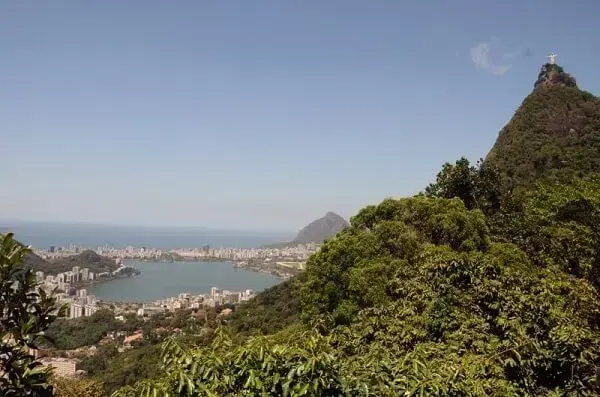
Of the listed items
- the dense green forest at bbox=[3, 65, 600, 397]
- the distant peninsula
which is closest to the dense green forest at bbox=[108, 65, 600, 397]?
the dense green forest at bbox=[3, 65, 600, 397]

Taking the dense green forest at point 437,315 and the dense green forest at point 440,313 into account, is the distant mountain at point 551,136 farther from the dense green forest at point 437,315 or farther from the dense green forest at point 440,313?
the dense green forest at point 440,313

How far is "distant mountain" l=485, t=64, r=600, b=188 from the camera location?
2570 centimetres

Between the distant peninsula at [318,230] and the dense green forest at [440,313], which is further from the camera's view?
the distant peninsula at [318,230]

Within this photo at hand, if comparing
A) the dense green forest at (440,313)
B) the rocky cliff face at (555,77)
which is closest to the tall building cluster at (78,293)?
the dense green forest at (440,313)

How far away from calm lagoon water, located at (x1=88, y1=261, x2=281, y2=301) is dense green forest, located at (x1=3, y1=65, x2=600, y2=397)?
189 ft

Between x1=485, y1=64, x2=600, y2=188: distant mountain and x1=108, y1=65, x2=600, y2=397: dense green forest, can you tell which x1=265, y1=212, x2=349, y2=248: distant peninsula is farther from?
x1=108, y1=65, x2=600, y2=397: dense green forest

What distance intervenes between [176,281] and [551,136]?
78.4m

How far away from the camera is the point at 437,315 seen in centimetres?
541

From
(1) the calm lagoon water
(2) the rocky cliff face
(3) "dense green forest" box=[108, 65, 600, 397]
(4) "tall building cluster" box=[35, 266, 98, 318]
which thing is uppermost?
(2) the rocky cliff face

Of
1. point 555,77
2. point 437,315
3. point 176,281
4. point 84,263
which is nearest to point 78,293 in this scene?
point 84,263

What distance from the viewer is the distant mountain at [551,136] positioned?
25.7 meters

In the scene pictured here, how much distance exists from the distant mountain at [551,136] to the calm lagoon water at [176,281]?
5442 centimetres

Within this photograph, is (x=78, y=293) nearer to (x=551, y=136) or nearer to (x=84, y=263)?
(x=84, y=263)

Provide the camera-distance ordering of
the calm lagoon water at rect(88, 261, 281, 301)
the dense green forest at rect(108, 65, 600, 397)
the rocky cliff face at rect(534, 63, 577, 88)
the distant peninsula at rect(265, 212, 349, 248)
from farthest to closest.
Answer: the distant peninsula at rect(265, 212, 349, 248), the calm lagoon water at rect(88, 261, 281, 301), the rocky cliff face at rect(534, 63, 577, 88), the dense green forest at rect(108, 65, 600, 397)
